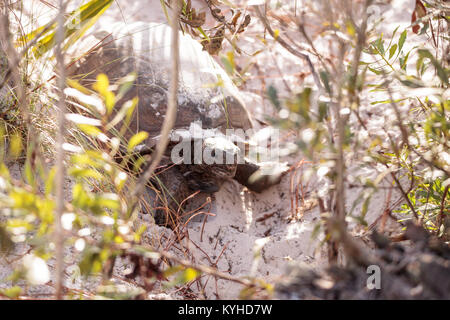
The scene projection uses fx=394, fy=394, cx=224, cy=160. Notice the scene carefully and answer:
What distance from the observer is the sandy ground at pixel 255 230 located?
4.90 ft

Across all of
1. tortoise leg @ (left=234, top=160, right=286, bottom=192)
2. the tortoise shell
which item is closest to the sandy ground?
tortoise leg @ (left=234, top=160, right=286, bottom=192)

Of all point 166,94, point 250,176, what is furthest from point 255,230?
point 166,94

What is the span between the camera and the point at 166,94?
2.09m

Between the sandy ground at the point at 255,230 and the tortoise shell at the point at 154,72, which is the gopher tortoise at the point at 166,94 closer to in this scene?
the tortoise shell at the point at 154,72

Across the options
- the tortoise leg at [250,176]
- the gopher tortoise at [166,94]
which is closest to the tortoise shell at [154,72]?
the gopher tortoise at [166,94]

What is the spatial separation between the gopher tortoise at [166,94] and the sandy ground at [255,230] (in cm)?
Answer: 12

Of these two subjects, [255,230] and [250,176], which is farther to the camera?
[250,176]

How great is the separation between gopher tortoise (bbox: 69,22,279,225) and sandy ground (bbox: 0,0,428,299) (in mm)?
119

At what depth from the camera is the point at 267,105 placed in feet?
9.31

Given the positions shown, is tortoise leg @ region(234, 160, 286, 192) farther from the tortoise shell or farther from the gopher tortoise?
the tortoise shell

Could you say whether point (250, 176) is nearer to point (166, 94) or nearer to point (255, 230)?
point (255, 230)

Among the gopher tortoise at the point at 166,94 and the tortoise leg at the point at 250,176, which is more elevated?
the gopher tortoise at the point at 166,94

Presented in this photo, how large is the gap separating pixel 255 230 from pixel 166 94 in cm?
85
